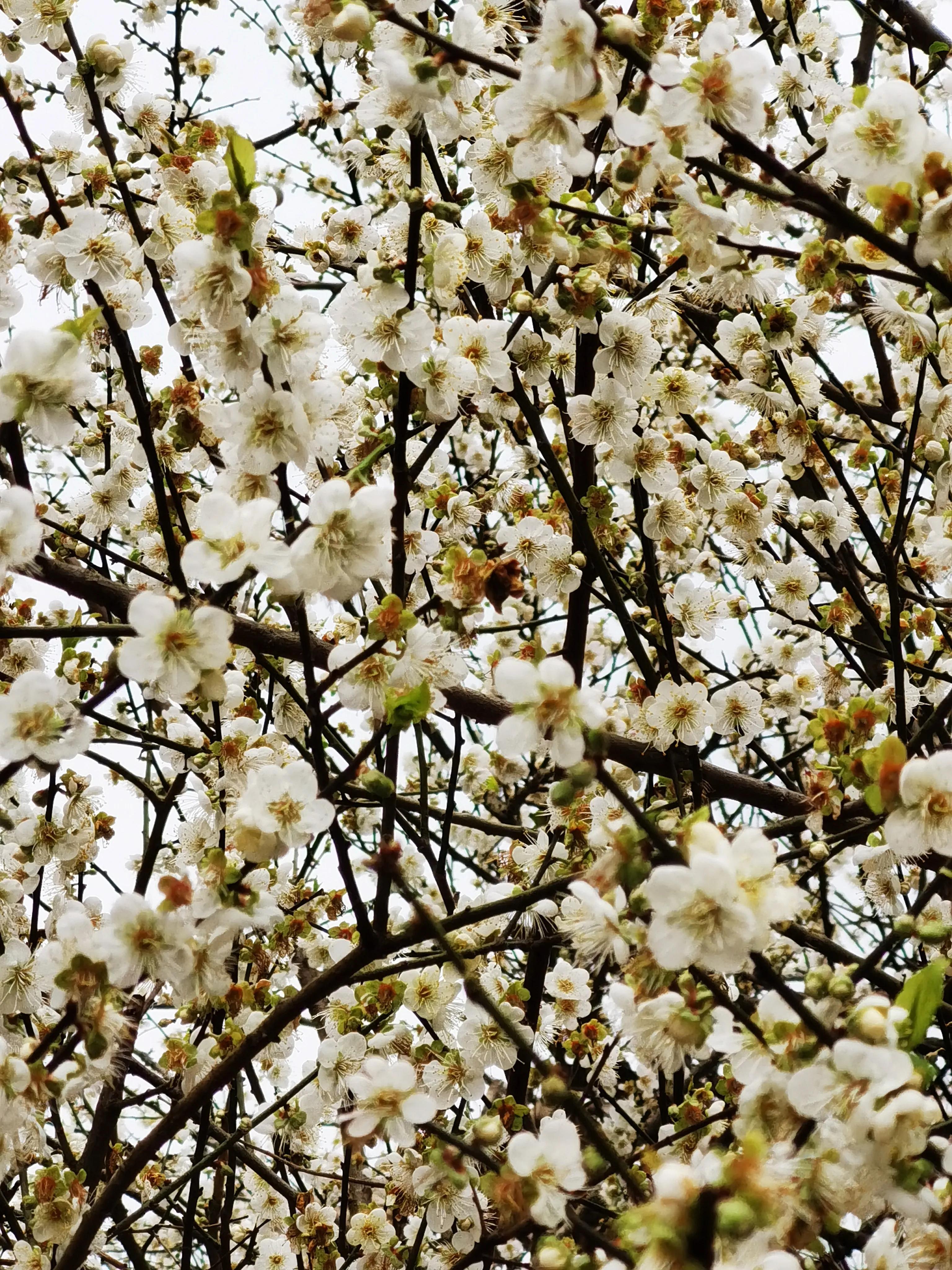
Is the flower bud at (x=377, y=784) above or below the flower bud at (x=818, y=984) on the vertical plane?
above

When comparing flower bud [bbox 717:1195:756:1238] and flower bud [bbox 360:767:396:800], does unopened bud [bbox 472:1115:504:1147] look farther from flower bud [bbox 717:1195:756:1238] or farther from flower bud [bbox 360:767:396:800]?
flower bud [bbox 717:1195:756:1238]

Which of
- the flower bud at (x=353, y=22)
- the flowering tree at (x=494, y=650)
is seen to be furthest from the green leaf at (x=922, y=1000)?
the flower bud at (x=353, y=22)

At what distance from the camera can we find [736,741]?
13.6ft

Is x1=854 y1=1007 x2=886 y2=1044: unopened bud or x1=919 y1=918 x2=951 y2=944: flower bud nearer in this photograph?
x1=854 y1=1007 x2=886 y2=1044: unopened bud

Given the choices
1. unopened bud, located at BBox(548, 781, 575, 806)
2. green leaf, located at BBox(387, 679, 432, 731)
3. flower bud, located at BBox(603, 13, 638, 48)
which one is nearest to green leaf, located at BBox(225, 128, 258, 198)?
flower bud, located at BBox(603, 13, 638, 48)

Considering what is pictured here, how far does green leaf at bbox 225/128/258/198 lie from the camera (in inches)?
57.2

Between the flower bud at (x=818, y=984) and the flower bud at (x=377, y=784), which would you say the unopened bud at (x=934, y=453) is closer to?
the flower bud at (x=818, y=984)

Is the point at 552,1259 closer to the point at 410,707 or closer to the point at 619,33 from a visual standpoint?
the point at 410,707

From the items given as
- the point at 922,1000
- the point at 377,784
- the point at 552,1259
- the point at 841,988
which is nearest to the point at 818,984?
the point at 841,988

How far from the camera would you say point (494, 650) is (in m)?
4.38

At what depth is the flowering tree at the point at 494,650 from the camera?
1.44m

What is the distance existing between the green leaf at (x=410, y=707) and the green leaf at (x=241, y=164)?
709 mm

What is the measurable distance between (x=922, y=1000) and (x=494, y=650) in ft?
10.2

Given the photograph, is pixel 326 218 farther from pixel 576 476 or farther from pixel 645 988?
pixel 645 988
